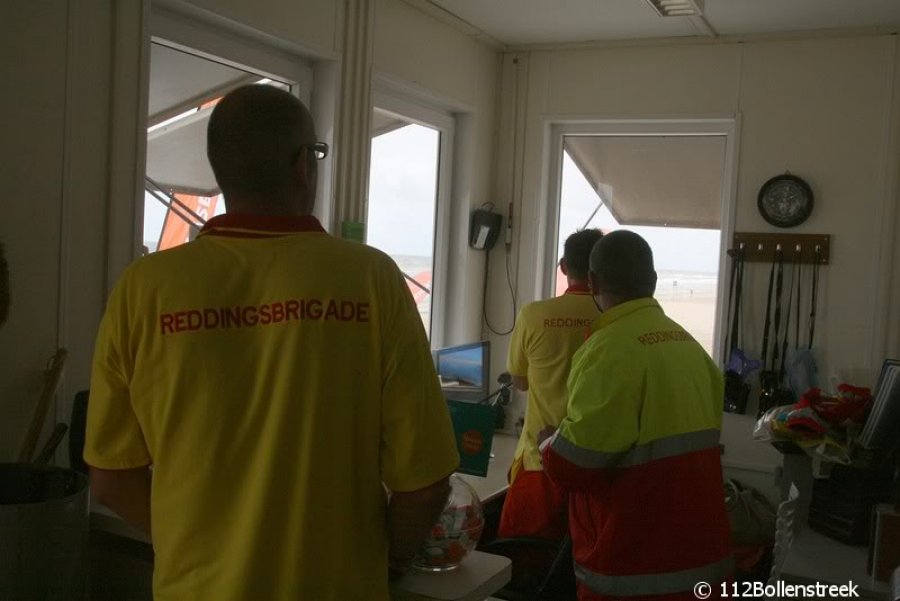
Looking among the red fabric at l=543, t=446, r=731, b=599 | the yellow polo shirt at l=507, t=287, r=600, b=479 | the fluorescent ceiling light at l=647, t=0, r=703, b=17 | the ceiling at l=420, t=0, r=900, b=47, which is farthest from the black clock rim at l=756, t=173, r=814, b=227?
the red fabric at l=543, t=446, r=731, b=599

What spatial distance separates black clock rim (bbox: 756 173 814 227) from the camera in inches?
152

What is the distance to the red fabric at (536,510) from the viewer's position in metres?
2.66

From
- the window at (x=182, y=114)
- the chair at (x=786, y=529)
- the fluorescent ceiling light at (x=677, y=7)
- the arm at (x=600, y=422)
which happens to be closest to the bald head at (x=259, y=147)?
the arm at (x=600, y=422)

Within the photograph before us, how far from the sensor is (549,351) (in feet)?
9.06

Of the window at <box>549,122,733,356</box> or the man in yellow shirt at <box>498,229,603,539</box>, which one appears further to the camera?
the window at <box>549,122,733,356</box>

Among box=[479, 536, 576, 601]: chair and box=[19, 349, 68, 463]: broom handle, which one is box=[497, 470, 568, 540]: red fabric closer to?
box=[479, 536, 576, 601]: chair

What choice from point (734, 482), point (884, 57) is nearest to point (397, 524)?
point (734, 482)

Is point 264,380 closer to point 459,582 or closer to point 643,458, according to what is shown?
point 459,582

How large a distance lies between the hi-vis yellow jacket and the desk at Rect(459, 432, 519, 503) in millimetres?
773

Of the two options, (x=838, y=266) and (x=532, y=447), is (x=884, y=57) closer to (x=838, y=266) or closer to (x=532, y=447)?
(x=838, y=266)

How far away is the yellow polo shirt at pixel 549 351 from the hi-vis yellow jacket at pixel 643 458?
847 mm

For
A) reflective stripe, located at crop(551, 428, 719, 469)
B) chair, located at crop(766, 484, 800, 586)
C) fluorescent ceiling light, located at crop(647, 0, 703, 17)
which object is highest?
fluorescent ceiling light, located at crop(647, 0, 703, 17)

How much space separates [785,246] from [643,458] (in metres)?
2.48

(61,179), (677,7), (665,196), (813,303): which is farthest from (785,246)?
(61,179)
